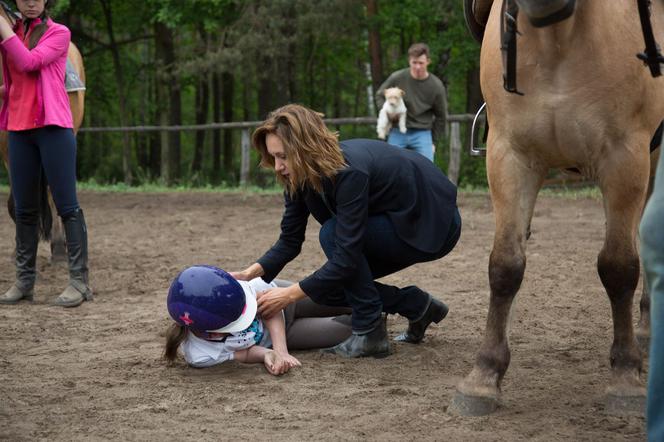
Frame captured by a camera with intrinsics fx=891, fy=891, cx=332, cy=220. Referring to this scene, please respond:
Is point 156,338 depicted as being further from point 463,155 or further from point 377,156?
point 463,155

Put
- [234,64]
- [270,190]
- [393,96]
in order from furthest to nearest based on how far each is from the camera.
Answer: [234,64]
[270,190]
[393,96]

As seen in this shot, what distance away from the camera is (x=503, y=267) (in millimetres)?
3635

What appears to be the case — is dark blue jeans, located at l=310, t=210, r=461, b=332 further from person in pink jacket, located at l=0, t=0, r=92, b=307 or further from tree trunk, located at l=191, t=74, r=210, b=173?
tree trunk, located at l=191, t=74, r=210, b=173

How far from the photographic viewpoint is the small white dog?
10.6 m

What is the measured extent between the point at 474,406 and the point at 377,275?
126 centimetres

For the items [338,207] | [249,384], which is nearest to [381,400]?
[249,384]

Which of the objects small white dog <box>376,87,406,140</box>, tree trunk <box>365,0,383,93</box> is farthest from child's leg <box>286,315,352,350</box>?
tree trunk <box>365,0,383,93</box>

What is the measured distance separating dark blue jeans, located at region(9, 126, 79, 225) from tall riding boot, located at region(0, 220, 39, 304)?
0.46 ft

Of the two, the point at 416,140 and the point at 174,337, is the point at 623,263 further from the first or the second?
the point at 416,140

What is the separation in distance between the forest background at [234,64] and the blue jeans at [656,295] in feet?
49.9

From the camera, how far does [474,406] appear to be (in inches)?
137

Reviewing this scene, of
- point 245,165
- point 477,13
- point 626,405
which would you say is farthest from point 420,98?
point 626,405

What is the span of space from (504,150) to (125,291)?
3.60 metres

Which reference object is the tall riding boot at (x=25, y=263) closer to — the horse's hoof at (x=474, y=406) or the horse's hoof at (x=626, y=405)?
the horse's hoof at (x=474, y=406)
